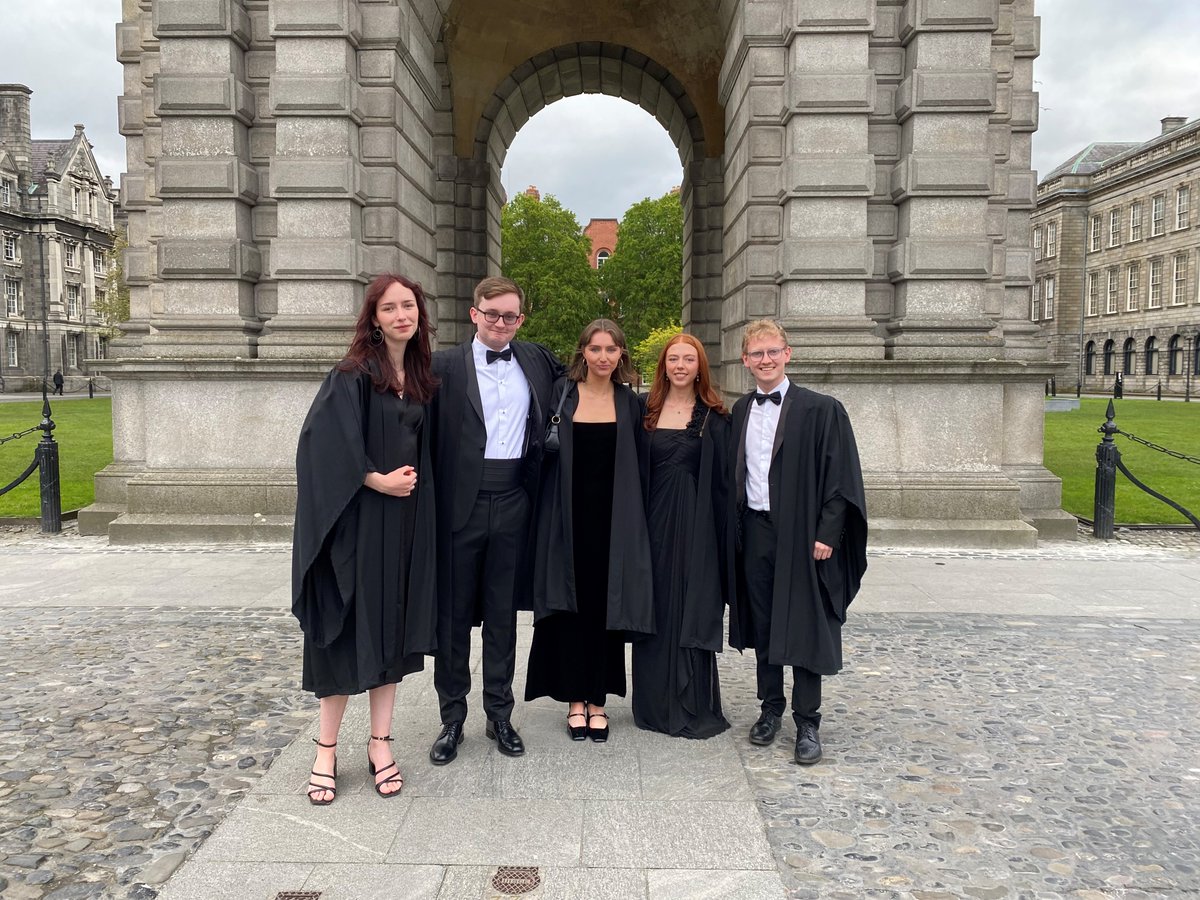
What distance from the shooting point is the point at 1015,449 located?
1007cm

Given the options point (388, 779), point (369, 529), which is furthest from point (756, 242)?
point (388, 779)

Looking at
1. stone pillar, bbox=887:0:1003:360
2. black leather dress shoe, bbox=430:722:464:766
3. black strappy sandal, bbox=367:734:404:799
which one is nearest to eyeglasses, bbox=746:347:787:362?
black leather dress shoe, bbox=430:722:464:766

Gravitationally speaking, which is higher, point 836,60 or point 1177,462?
point 836,60

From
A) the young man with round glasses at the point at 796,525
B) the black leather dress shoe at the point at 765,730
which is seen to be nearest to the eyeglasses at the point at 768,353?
the young man with round glasses at the point at 796,525

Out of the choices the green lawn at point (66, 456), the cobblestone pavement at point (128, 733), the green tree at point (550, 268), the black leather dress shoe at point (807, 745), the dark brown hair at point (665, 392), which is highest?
the green tree at point (550, 268)

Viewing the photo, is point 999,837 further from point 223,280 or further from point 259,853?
point 223,280

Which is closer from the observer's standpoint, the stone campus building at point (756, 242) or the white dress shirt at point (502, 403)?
the white dress shirt at point (502, 403)

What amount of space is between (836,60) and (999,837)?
27.1 ft

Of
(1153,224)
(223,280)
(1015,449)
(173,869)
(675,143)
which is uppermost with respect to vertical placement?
(1153,224)

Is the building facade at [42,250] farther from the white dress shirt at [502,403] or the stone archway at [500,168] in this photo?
the white dress shirt at [502,403]

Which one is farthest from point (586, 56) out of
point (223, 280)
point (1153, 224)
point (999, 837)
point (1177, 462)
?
point (1153, 224)

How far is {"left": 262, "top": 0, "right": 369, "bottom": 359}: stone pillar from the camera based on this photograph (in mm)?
9367

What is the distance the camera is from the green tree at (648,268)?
57.2 metres

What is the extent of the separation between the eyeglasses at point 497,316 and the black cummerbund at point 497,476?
668mm
